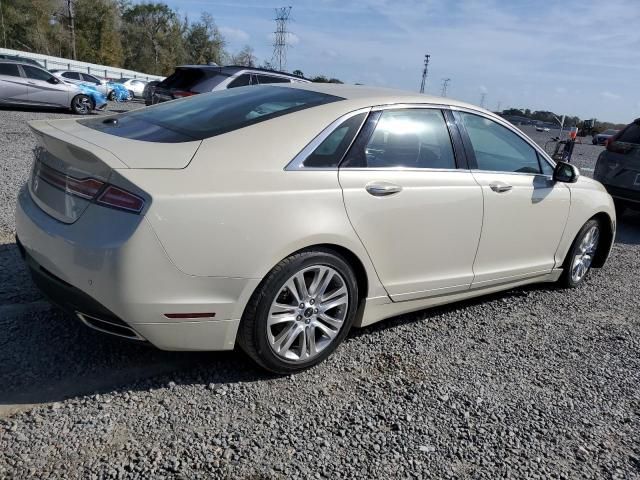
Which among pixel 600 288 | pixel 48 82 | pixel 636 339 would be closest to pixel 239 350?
pixel 636 339

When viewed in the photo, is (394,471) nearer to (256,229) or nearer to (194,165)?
(256,229)

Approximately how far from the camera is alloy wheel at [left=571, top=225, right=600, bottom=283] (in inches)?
196

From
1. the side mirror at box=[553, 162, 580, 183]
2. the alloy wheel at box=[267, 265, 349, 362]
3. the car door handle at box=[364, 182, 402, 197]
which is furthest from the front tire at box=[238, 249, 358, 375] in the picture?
the side mirror at box=[553, 162, 580, 183]

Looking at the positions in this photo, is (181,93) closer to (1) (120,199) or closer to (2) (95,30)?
(1) (120,199)

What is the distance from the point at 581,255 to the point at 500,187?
1.71 m

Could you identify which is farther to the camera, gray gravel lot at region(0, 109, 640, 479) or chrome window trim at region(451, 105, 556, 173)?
chrome window trim at region(451, 105, 556, 173)

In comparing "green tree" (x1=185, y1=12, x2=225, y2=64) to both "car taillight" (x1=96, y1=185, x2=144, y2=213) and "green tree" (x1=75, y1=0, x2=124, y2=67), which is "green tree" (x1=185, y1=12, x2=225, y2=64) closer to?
"green tree" (x1=75, y1=0, x2=124, y2=67)

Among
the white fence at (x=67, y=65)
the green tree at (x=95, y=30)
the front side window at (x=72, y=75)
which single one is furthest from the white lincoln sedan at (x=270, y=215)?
the green tree at (x=95, y=30)

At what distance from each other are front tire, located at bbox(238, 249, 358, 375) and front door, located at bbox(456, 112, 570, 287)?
48.6 inches

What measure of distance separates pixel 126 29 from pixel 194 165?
79445 mm

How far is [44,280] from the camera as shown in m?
2.78

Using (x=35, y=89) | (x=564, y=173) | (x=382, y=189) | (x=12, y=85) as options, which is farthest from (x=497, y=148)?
(x=35, y=89)

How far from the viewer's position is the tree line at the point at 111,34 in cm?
5919

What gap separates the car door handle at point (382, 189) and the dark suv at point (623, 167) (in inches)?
226
